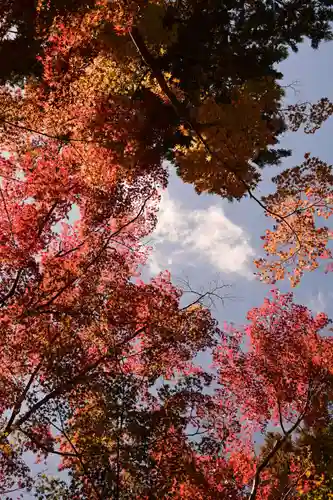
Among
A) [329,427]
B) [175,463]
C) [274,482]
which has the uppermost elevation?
[329,427]

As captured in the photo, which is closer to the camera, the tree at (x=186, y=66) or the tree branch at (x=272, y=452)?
the tree at (x=186, y=66)

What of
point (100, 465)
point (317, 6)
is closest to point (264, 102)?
point (317, 6)

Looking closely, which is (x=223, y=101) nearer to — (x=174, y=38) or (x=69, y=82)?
(x=174, y=38)

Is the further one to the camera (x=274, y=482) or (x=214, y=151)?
(x=274, y=482)

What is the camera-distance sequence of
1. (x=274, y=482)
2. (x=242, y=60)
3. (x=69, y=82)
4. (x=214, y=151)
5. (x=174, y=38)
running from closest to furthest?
(x=214, y=151)
(x=174, y=38)
(x=69, y=82)
(x=242, y=60)
(x=274, y=482)

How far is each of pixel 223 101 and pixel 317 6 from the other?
10.5 feet

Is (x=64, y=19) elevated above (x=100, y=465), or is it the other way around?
(x=64, y=19)

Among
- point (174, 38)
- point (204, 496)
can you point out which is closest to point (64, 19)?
point (174, 38)

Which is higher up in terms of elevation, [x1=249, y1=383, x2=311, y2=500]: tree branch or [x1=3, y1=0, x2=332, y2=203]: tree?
[x1=3, y1=0, x2=332, y2=203]: tree

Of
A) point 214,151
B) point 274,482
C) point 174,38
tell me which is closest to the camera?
point 214,151

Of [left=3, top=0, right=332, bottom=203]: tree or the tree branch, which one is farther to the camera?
the tree branch

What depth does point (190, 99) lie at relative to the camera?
34.0 ft

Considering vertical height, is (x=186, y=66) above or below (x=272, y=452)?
above

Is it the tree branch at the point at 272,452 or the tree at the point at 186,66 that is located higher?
the tree at the point at 186,66
